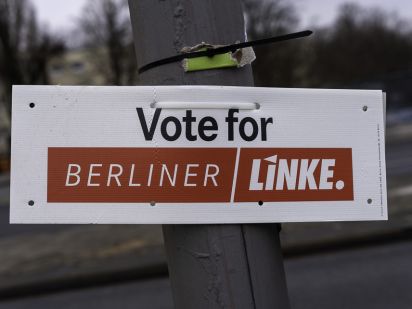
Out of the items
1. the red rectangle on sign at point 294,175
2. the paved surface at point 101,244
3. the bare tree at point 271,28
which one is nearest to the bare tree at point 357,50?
the bare tree at point 271,28

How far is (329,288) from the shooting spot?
543 centimetres

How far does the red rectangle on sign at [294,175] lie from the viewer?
1.27 meters

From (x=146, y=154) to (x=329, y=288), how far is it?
4544 mm

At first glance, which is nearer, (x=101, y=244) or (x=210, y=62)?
(x=210, y=62)

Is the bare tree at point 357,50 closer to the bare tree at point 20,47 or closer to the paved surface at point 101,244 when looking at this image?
the bare tree at point 20,47

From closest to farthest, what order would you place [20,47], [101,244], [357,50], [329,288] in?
[329,288] < [101,244] < [20,47] < [357,50]

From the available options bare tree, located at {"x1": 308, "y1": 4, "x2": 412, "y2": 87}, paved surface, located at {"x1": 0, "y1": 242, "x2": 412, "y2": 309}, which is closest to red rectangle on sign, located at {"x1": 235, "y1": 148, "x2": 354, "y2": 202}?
paved surface, located at {"x1": 0, "y1": 242, "x2": 412, "y2": 309}

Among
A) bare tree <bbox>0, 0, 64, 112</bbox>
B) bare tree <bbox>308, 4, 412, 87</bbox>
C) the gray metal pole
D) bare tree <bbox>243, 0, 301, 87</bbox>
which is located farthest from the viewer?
bare tree <bbox>308, 4, 412, 87</bbox>

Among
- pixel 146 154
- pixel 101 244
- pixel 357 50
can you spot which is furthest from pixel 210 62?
pixel 357 50

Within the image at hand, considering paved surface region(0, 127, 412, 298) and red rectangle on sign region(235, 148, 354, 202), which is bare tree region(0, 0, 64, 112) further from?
red rectangle on sign region(235, 148, 354, 202)

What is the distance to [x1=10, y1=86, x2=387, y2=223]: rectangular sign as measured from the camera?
1250mm

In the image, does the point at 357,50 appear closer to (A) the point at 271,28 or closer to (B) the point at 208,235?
(A) the point at 271,28

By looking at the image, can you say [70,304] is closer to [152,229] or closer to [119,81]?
[152,229]

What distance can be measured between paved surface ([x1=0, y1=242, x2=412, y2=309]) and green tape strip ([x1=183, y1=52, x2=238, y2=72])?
4.12m
